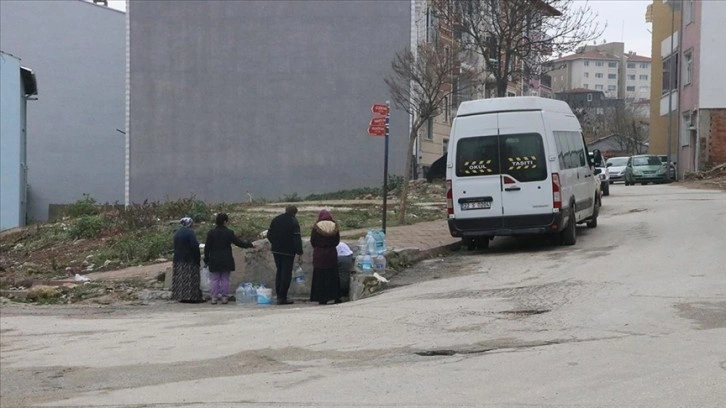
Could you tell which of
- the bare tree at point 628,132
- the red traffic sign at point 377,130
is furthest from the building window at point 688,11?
the red traffic sign at point 377,130

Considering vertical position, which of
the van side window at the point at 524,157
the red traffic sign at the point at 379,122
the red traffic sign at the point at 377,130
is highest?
the red traffic sign at the point at 379,122

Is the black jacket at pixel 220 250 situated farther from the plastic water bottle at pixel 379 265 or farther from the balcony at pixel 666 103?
the balcony at pixel 666 103

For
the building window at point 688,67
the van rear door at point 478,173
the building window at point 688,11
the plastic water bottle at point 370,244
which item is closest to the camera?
the plastic water bottle at point 370,244

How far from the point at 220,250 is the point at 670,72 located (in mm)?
41046

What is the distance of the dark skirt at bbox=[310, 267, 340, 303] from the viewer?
15.1 m

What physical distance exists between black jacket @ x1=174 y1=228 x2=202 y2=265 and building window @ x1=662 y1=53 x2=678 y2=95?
1554 inches

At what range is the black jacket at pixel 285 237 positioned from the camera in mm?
15523

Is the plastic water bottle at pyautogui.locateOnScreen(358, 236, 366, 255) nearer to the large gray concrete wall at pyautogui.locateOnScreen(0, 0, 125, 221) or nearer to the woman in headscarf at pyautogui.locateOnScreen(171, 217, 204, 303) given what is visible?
the woman in headscarf at pyautogui.locateOnScreen(171, 217, 204, 303)

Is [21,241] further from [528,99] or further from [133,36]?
[133,36]

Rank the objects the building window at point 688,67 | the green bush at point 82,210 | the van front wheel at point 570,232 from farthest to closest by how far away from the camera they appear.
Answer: the building window at point 688,67, the green bush at point 82,210, the van front wheel at point 570,232

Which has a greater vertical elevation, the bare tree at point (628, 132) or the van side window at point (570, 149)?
the bare tree at point (628, 132)

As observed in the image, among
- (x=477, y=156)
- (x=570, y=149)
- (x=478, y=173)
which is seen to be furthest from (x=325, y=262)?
(x=570, y=149)

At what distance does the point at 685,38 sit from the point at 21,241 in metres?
35.6

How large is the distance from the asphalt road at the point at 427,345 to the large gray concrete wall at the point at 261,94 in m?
23.8
